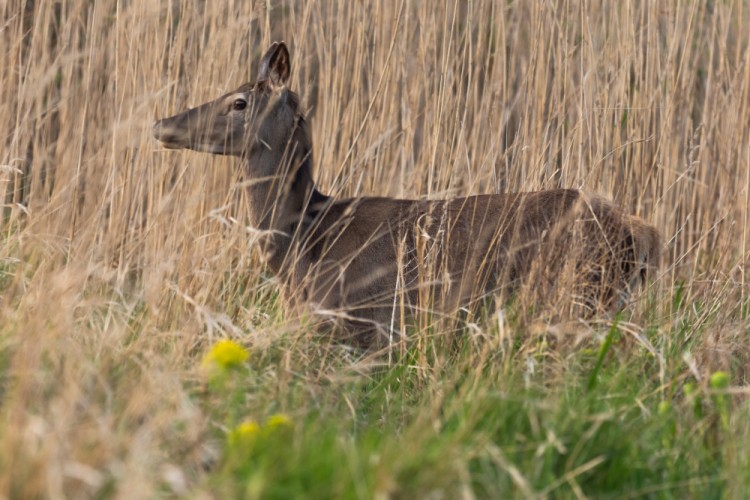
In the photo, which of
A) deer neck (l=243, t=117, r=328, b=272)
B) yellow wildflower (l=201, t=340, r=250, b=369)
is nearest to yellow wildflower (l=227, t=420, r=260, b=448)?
yellow wildflower (l=201, t=340, r=250, b=369)

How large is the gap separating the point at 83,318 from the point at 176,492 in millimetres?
1031

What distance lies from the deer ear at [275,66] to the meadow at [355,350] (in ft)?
0.46

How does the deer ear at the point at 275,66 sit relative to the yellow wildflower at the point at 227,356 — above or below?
above

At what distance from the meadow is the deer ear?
0.14 m

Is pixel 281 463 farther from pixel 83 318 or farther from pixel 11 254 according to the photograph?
pixel 11 254

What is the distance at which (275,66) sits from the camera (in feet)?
15.7

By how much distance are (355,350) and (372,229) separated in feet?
3.08

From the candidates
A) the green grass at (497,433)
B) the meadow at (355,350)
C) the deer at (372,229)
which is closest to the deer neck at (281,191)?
the deer at (372,229)

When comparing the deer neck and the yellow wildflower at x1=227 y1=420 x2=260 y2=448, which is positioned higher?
the deer neck

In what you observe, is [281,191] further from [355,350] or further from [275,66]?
[355,350]

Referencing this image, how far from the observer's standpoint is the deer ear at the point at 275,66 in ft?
15.6

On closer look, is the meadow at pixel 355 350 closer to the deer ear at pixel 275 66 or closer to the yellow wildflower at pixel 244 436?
the yellow wildflower at pixel 244 436

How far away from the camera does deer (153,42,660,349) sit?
4.32 m

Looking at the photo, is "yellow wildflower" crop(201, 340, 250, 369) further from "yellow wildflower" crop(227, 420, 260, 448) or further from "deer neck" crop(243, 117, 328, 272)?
"deer neck" crop(243, 117, 328, 272)
